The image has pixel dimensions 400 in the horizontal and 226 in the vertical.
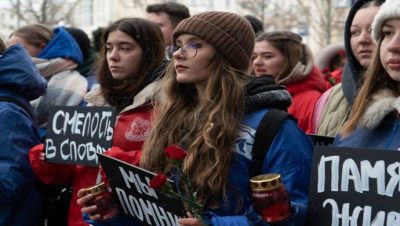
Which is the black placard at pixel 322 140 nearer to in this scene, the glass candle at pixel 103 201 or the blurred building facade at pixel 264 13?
the glass candle at pixel 103 201

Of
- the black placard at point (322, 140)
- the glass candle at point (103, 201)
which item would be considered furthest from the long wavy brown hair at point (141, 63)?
the black placard at point (322, 140)

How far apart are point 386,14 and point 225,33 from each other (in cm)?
69

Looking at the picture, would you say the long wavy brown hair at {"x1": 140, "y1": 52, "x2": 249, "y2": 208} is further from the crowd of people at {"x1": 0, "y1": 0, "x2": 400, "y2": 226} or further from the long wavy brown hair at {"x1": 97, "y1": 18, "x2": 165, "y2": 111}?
the long wavy brown hair at {"x1": 97, "y1": 18, "x2": 165, "y2": 111}

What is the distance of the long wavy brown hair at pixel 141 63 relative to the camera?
13.5 feet

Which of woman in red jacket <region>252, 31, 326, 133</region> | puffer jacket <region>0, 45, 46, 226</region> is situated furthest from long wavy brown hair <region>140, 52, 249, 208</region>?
woman in red jacket <region>252, 31, 326, 133</region>

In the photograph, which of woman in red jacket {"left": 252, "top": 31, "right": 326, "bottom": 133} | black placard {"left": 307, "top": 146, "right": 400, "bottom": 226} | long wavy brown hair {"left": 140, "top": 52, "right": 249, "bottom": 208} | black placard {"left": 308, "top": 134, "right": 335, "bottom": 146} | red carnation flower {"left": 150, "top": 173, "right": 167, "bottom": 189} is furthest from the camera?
woman in red jacket {"left": 252, "top": 31, "right": 326, "bottom": 133}

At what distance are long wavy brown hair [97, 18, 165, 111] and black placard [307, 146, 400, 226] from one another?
1.66 metres

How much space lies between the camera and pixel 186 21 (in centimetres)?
326

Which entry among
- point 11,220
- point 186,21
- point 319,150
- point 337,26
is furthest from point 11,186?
point 337,26

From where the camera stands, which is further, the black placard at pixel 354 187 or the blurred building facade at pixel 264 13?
the blurred building facade at pixel 264 13

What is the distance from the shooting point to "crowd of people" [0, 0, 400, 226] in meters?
2.90

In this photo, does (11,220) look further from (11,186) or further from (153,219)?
(153,219)

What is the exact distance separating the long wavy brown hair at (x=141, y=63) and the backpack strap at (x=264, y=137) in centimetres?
129

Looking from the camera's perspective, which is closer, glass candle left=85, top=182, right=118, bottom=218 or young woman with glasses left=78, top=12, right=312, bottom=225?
young woman with glasses left=78, top=12, right=312, bottom=225
